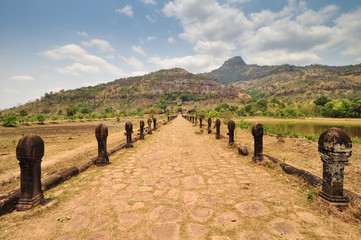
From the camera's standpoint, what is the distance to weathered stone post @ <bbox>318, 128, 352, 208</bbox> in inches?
109

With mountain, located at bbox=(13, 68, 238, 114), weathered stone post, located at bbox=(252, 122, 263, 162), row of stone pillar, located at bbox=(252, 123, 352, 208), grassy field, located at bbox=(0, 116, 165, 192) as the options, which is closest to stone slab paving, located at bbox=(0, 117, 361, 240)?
row of stone pillar, located at bbox=(252, 123, 352, 208)

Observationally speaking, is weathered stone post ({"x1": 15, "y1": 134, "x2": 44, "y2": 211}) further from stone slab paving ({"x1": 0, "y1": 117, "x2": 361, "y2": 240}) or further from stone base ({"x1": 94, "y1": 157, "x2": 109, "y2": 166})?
stone base ({"x1": 94, "y1": 157, "x2": 109, "y2": 166})

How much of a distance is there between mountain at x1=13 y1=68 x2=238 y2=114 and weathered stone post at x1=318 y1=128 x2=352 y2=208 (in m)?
113

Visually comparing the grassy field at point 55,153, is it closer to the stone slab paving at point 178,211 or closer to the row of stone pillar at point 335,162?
the stone slab paving at point 178,211

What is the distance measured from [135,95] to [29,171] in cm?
15394

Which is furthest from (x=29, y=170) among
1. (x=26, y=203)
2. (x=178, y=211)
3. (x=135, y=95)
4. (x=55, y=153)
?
(x=135, y=95)

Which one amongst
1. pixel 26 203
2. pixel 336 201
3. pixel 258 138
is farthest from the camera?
pixel 258 138

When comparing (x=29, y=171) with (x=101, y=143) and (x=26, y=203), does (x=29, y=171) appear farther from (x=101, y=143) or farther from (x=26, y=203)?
(x=101, y=143)

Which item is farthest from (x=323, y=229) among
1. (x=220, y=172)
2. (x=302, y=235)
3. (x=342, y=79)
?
(x=342, y=79)

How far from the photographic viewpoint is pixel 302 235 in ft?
7.22

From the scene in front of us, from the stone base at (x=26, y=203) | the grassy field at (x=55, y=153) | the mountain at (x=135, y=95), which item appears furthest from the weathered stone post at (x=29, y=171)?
the mountain at (x=135, y=95)

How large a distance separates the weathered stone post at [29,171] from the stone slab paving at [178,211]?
0.19 metres

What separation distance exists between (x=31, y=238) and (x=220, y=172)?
4003mm

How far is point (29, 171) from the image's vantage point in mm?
2990
